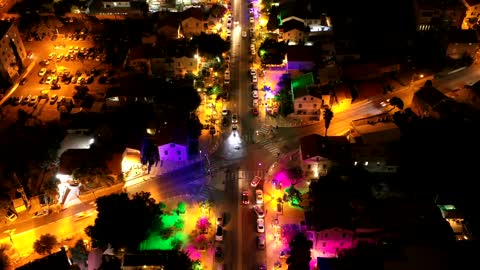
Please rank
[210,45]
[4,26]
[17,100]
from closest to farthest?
[17,100] < [210,45] < [4,26]

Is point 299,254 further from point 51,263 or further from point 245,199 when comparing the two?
point 51,263

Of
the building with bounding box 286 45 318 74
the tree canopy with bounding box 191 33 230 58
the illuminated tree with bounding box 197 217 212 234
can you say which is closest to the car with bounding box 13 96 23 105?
the tree canopy with bounding box 191 33 230 58

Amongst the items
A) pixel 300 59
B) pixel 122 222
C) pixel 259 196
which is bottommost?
pixel 122 222

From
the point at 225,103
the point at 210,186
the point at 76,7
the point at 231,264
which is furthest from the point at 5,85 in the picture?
the point at 231,264

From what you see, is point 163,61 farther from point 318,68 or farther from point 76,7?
point 76,7

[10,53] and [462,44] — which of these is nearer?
[462,44]

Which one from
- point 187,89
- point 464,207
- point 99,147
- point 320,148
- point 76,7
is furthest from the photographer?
point 76,7

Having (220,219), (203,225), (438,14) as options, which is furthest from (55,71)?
(438,14)

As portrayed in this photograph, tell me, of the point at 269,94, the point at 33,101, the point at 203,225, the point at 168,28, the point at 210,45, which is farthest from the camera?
the point at 168,28
